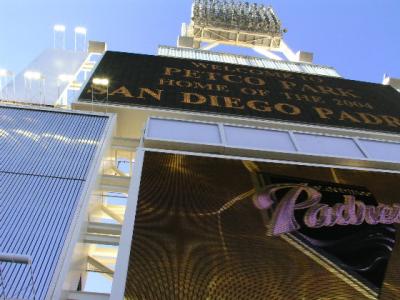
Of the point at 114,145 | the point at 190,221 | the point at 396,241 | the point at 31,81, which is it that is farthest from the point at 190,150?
the point at 31,81

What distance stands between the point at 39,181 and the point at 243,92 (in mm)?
8690

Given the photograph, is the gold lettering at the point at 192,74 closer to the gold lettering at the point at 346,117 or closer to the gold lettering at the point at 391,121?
the gold lettering at the point at 346,117

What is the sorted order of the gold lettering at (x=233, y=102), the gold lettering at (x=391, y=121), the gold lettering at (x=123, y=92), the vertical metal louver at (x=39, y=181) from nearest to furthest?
the vertical metal louver at (x=39, y=181) < the gold lettering at (x=123, y=92) < the gold lettering at (x=233, y=102) < the gold lettering at (x=391, y=121)

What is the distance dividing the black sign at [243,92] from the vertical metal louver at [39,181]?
7.35 ft

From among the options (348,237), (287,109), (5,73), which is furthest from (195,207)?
(5,73)

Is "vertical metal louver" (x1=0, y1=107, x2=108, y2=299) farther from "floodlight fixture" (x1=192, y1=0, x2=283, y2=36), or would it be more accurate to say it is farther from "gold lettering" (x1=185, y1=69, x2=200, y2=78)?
"floodlight fixture" (x1=192, y1=0, x2=283, y2=36)

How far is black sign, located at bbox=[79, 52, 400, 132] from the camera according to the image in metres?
15.2

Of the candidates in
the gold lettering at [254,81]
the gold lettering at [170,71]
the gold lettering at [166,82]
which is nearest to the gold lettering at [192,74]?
the gold lettering at [170,71]

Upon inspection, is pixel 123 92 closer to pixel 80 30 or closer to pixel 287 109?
pixel 287 109

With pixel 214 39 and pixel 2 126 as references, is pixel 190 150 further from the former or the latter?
pixel 214 39

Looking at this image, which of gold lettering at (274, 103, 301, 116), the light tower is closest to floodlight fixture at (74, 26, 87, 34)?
the light tower

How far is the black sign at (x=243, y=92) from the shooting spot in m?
15.2

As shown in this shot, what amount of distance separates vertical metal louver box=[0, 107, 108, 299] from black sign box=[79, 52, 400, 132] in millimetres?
2240

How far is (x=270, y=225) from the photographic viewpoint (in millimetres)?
9867
